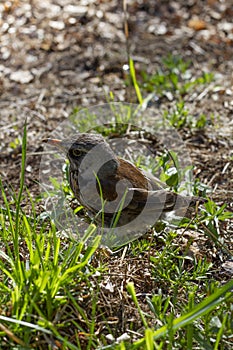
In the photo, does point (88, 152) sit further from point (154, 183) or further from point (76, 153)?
point (154, 183)

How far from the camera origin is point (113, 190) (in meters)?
4.77

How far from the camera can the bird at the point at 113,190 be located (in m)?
4.73

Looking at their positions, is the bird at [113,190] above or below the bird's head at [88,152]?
below

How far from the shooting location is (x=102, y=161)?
485 cm

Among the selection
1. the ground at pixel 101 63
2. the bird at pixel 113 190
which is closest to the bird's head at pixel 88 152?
the bird at pixel 113 190

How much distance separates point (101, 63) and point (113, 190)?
3.23 m

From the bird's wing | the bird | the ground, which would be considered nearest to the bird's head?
the bird

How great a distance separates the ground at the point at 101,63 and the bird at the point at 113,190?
585mm

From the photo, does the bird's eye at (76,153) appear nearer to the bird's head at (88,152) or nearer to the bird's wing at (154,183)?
the bird's head at (88,152)

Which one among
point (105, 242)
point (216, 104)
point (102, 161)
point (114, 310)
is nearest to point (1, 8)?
point (216, 104)

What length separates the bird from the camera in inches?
186

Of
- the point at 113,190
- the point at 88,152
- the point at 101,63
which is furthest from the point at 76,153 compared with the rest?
the point at 101,63

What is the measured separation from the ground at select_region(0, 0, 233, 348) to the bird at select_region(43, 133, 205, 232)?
58cm

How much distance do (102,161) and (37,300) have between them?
4.99 ft
